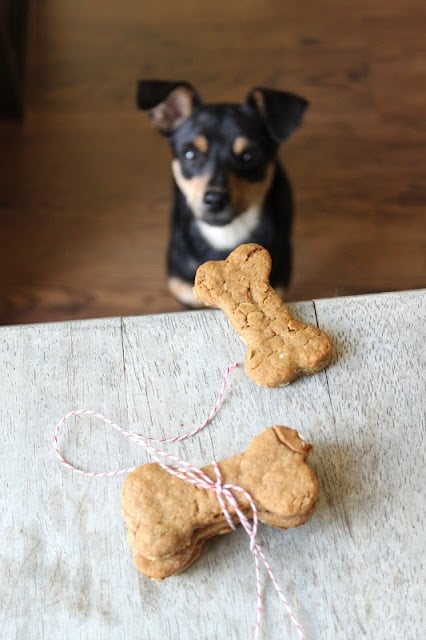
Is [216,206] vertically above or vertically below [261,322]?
below

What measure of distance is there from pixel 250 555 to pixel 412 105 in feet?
4.21

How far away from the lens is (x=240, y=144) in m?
1.12

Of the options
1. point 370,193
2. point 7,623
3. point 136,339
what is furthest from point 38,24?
point 7,623

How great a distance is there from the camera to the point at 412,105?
5.16 feet

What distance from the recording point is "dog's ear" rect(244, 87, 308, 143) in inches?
43.4

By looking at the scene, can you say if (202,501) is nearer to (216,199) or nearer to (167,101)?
(216,199)

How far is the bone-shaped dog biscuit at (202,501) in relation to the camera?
0.52 metres

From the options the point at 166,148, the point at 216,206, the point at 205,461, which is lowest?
the point at 166,148

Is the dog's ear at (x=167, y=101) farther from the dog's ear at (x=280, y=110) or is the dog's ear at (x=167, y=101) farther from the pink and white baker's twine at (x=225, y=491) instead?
the pink and white baker's twine at (x=225, y=491)

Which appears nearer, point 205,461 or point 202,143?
point 205,461

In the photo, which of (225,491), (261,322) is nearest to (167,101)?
(261,322)

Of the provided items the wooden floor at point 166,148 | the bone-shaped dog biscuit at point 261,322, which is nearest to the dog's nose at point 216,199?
the wooden floor at point 166,148

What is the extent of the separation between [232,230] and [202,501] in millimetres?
749

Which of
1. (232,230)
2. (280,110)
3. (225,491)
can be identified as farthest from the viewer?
(232,230)
